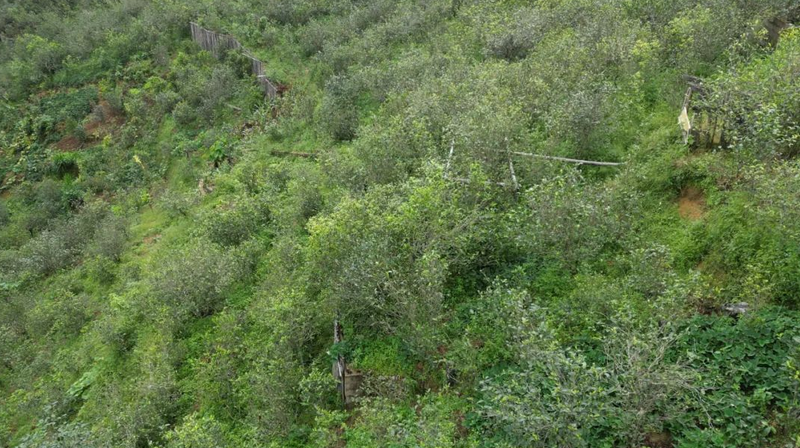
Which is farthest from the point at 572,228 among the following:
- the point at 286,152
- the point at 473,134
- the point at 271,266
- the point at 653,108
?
the point at 286,152

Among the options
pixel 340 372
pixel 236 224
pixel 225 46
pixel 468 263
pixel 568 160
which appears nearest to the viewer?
pixel 340 372

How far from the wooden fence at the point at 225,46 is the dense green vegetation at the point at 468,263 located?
302 centimetres

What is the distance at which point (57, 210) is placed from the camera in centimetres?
2022

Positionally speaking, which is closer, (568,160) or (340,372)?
(340,372)

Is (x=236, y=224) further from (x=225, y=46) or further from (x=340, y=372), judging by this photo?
(x=225, y=46)

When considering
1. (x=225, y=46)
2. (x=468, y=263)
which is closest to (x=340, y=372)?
(x=468, y=263)

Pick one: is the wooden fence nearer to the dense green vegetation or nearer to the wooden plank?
the dense green vegetation

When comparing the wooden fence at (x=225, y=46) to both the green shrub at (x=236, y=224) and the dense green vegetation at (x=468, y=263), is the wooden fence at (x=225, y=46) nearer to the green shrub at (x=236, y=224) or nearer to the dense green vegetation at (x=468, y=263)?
the dense green vegetation at (x=468, y=263)

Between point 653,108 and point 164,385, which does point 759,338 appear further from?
point 164,385

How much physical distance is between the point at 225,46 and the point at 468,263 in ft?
67.5

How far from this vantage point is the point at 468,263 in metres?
8.11

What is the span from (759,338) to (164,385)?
8.74m

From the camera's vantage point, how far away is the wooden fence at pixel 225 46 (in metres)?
21.3

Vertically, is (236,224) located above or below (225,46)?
below
